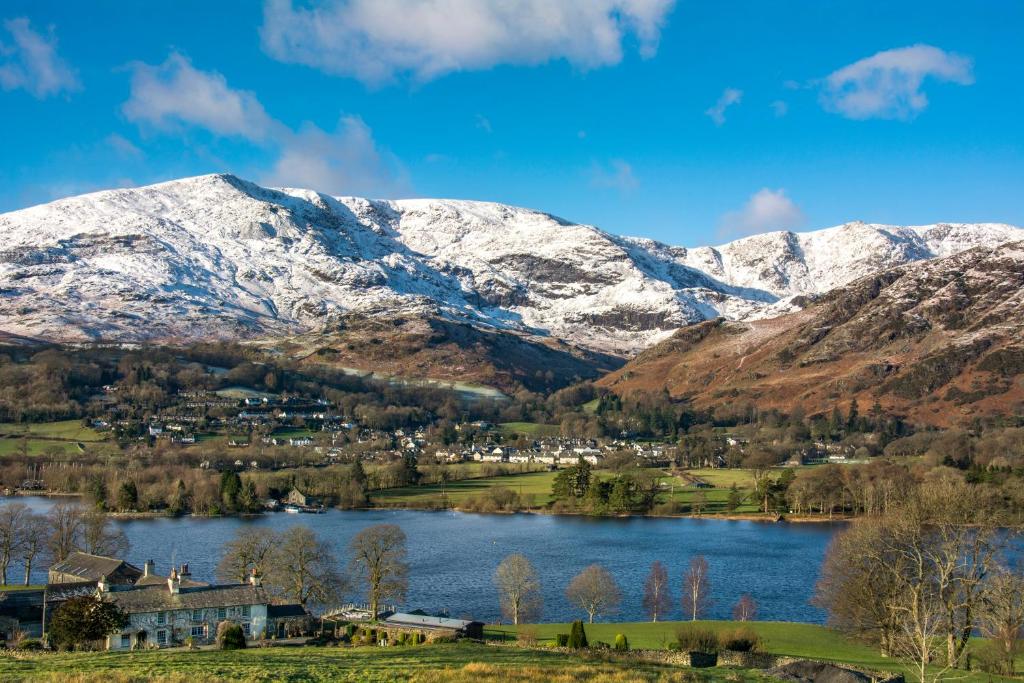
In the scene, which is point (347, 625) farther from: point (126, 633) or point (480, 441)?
point (480, 441)

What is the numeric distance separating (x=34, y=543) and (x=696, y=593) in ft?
158

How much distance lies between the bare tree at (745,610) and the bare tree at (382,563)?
2041 centimetres

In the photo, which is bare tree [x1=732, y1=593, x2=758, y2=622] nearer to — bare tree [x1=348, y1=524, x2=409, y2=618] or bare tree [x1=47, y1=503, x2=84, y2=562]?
bare tree [x1=348, y1=524, x2=409, y2=618]

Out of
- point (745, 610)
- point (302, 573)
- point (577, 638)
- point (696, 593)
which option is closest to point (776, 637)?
point (745, 610)

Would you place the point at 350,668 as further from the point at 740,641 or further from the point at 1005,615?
the point at 1005,615

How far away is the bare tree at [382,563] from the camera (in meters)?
63.7

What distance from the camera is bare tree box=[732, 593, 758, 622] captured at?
62.2m

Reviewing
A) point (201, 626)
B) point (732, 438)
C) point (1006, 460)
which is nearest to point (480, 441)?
point (732, 438)

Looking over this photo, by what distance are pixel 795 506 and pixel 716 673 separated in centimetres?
8893

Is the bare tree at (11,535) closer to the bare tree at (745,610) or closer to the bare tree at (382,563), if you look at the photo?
the bare tree at (382,563)

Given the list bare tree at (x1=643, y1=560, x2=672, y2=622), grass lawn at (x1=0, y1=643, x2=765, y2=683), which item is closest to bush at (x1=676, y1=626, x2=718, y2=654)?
grass lawn at (x1=0, y1=643, x2=765, y2=683)

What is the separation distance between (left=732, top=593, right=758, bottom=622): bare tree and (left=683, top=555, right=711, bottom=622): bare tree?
2.21 m

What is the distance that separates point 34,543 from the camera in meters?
76.6

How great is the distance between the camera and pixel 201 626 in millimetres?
51281
